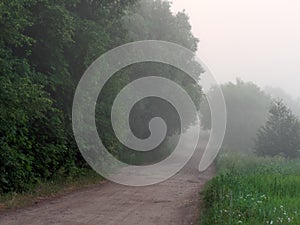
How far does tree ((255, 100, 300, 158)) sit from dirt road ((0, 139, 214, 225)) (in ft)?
92.4

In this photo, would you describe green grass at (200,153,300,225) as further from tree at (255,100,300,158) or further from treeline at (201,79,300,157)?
treeline at (201,79,300,157)

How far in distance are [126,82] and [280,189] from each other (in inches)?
560

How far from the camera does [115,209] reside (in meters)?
11.4

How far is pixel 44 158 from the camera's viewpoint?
1553 cm

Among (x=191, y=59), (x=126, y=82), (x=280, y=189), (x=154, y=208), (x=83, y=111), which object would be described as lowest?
(x=154, y=208)

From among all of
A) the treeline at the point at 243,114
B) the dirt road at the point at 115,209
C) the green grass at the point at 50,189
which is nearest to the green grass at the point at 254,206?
the dirt road at the point at 115,209

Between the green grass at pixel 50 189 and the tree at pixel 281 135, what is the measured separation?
27.5m

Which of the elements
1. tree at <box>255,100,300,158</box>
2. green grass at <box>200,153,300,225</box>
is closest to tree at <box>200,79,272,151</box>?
tree at <box>255,100,300,158</box>

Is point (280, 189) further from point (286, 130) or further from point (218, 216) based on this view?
point (286, 130)

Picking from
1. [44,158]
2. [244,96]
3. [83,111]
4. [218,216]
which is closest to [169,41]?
[83,111]

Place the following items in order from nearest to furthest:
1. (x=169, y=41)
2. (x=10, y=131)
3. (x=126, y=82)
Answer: (x=10, y=131), (x=126, y=82), (x=169, y=41)

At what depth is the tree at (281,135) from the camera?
135ft

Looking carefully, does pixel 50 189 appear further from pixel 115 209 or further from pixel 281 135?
pixel 281 135

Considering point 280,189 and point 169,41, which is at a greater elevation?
point 169,41
